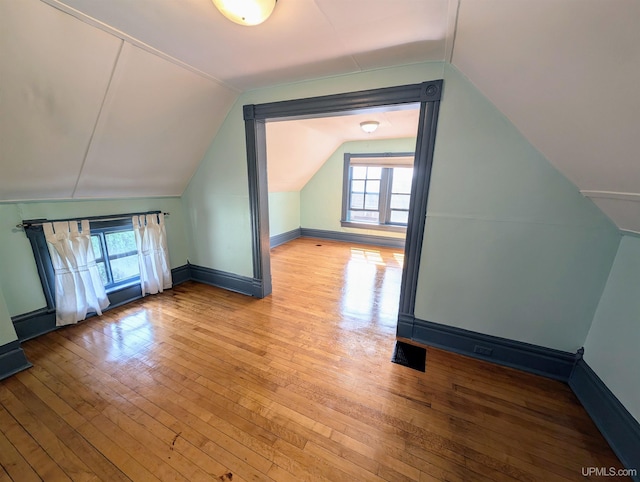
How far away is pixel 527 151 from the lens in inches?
63.9

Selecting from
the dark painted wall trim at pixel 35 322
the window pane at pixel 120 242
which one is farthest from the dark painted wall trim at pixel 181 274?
the dark painted wall trim at pixel 35 322

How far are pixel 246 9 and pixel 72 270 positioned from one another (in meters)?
2.69

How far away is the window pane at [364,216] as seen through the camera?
543 centimetres

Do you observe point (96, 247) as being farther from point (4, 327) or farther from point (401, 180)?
point (401, 180)

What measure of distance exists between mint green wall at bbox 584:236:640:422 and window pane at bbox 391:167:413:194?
366cm

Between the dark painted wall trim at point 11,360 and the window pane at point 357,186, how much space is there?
17.1 feet

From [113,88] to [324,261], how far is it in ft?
11.2

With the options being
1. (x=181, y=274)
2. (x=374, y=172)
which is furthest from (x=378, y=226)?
(x=181, y=274)

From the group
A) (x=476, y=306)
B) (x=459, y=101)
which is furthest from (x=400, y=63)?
(x=476, y=306)

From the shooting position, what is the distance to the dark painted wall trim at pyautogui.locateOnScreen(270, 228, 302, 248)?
5.16 meters

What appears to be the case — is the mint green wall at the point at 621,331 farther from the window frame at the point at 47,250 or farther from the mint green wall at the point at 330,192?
the window frame at the point at 47,250

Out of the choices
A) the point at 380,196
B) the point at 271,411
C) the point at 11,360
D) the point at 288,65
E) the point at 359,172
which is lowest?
the point at 271,411

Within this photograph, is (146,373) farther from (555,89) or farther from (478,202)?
(555,89)

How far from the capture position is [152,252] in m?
2.92
